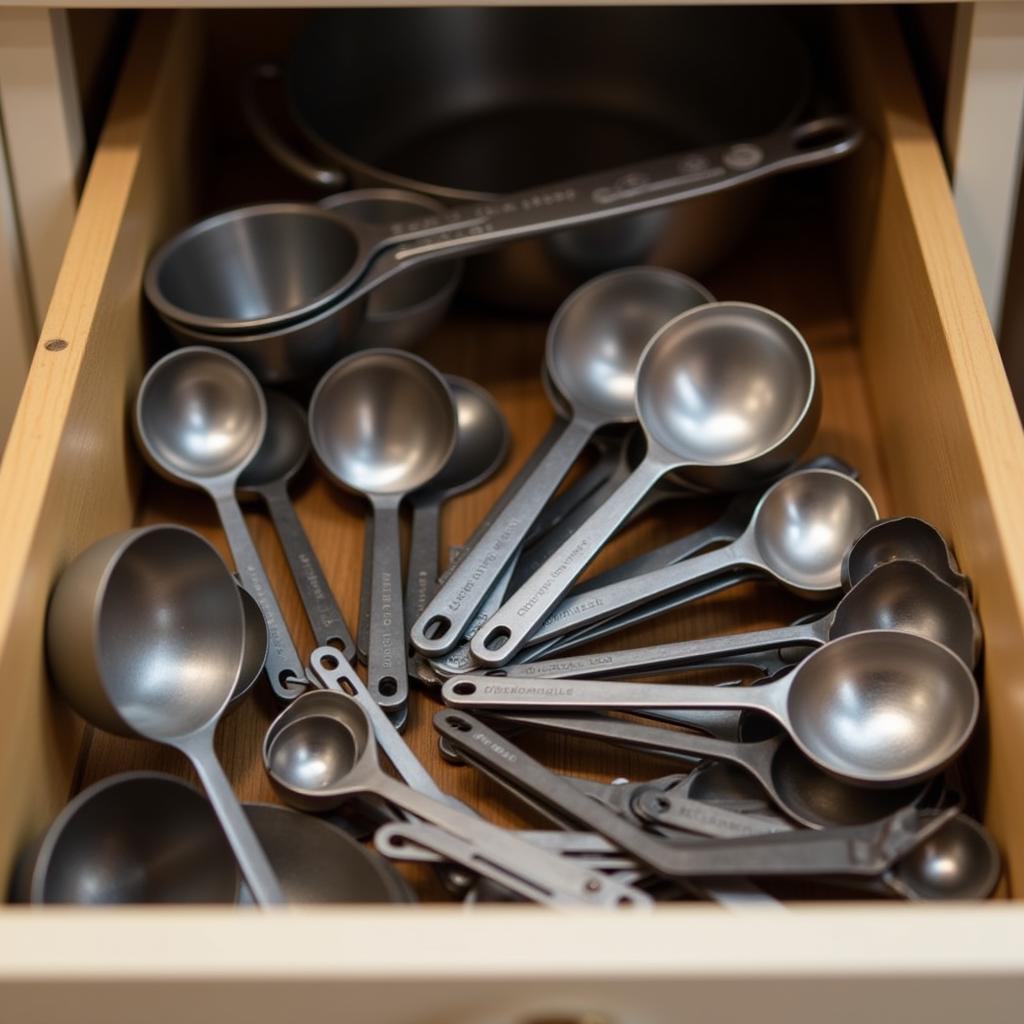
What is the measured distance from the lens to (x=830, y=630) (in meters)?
0.65

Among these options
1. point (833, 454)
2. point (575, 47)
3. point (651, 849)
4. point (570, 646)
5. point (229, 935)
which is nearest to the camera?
point (229, 935)

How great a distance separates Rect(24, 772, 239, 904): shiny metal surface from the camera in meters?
0.56

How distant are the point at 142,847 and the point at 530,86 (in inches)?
26.3

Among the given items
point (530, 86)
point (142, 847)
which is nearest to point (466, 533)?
point (142, 847)

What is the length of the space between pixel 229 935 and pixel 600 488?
379mm

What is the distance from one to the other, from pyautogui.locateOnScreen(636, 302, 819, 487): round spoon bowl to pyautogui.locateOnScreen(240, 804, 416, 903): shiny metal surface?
272mm

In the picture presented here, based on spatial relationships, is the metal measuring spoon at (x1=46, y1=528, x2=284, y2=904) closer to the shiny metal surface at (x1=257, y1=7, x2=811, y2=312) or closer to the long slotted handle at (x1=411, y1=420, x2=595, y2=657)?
the long slotted handle at (x1=411, y1=420, x2=595, y2=657)

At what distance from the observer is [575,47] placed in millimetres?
1034

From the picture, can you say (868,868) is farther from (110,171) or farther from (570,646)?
(110,171)

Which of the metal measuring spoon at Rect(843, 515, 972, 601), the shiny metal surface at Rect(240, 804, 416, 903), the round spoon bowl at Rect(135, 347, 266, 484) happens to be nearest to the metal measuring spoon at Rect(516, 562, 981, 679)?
the metal measuring spoon at Rect(843, 515, 972, 601)

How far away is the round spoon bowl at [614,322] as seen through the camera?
31.9 inches

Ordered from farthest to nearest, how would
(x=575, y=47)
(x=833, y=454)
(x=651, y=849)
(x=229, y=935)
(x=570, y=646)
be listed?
(x=575, y=47) < (x=833, y=454) < (x=570, y=646) < (x=651, y=849) < (x=229, y=935)

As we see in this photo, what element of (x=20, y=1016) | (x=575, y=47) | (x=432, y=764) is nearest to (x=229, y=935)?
(x=20, y=1016)

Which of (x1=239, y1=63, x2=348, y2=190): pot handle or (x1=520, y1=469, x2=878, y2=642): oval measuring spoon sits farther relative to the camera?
(x1=239, y1=63, x2=348, y2=190): pot handle
